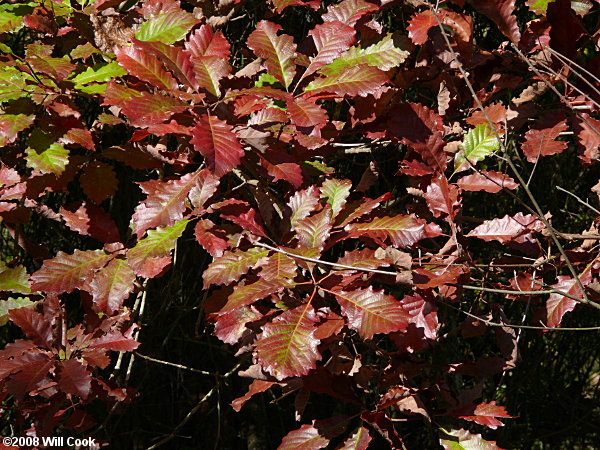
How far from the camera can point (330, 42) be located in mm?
1452

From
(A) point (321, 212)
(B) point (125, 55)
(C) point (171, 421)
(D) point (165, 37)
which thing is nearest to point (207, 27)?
(D) point (165, 37)

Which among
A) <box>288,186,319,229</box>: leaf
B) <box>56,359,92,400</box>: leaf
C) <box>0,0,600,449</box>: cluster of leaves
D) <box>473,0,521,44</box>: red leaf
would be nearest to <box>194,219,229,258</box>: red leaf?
<box>0,0,600,449</box>: cluster of leaves

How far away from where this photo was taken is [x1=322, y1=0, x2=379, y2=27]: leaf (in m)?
1.54

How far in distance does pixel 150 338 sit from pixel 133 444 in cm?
40

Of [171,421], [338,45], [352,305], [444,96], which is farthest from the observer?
[171,421]

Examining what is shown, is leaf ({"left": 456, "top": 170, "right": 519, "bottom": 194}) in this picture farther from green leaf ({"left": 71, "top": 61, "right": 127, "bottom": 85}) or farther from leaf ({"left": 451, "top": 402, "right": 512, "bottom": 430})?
green leaf ({"left": 71, "top": 61, "right": 127, "bottom": 85})

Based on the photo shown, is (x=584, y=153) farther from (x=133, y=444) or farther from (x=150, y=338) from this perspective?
(x=133, y=444)

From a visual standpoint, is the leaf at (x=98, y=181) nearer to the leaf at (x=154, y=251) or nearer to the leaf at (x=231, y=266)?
the leaf at (x=154, y=251)

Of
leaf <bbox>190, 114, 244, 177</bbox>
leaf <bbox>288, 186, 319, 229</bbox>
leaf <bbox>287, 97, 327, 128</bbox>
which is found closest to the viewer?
leaf <bbox>190, 114, 244, 177</bbox>

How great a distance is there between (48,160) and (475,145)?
92 cm

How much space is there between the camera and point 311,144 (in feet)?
4.47

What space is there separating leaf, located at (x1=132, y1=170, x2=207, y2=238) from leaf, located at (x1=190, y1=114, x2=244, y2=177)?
159mm

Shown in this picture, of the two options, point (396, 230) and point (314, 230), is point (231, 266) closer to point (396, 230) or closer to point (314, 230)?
→ point (314, 230)

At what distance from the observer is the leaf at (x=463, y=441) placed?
4.55 ft
